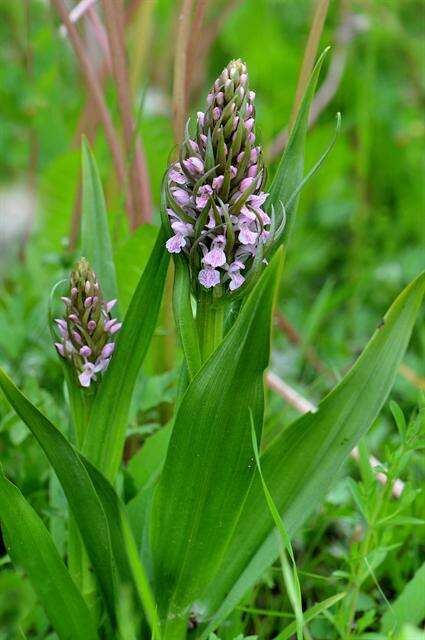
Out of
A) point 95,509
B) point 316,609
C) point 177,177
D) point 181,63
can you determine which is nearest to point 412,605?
point 316,609

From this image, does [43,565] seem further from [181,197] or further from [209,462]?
[181,197]

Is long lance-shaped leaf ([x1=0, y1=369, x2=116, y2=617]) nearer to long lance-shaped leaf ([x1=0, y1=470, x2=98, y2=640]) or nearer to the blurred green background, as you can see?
long lance-shaped leaf ([x1=0, y1=470, x2=98, y2=640])

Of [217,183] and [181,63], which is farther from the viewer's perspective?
[181,63]

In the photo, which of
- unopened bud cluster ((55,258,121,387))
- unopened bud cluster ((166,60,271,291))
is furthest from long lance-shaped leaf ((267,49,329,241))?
unopened bud cluster ((55,258,121,387))

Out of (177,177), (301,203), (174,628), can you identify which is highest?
(177,177)

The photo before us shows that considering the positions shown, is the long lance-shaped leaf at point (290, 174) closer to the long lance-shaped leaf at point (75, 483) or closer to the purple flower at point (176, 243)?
the purple flower at point (176, 243)

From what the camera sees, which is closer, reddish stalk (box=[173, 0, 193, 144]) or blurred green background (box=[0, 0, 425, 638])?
reddish stalk (box=[173, 0, 193, 144])
